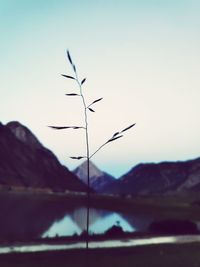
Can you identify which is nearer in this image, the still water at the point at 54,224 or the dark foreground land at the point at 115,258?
the dark foreground land at the point at 115,258

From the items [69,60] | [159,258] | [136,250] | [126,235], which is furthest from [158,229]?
[69,60]

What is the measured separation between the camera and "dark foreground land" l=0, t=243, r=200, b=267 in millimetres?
26406

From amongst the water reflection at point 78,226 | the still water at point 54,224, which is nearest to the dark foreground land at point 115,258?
the still water at point 54,224

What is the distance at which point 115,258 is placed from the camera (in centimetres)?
2862

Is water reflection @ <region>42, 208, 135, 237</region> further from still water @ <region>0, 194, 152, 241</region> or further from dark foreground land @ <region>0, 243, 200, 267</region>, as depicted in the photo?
dark foreground land @ <region>0, 243, 200, 267</region>

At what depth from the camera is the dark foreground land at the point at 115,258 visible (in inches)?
1040

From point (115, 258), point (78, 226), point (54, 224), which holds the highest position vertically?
point (54, 224)

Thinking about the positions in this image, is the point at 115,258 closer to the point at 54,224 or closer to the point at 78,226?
the point at 78,226

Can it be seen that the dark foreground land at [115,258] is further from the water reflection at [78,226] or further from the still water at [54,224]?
the water reflection at [78,226]

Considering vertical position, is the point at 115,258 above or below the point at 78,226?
below

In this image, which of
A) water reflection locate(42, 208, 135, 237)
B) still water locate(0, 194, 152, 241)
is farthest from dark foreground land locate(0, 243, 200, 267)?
water reflection locate(42, 208, 135, 237)

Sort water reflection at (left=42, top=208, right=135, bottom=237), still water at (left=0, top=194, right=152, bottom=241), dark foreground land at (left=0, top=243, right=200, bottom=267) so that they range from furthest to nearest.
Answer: water reflection at (left=42, top=208, right=135, bottom=237)
still water at (left=0, top=194, right=152, bottom=241)
dark foreground land at (left=0, top=243, right=200, bottom=267)

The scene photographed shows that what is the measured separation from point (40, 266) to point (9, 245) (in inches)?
447

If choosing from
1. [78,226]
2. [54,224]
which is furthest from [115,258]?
[54,224]
